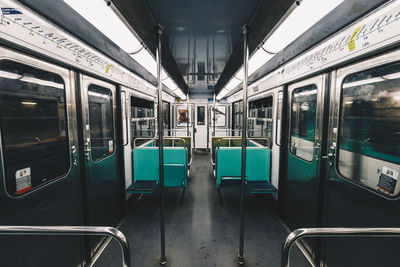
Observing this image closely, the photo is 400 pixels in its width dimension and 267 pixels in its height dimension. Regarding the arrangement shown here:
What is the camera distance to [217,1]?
5.34 feet

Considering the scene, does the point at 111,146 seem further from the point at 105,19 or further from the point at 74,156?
the point at 105,19

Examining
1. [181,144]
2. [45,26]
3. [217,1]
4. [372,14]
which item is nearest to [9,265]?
[45,26]

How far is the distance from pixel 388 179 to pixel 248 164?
2.12 meters

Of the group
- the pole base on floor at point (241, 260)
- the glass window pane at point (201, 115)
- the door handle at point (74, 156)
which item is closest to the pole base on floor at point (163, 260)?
the pole base on floor at point (241, 260)

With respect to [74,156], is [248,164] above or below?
below

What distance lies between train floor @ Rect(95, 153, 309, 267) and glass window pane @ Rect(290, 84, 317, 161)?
1298mm

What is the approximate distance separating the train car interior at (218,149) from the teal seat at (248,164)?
3 cm

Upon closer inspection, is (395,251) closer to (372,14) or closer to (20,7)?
(372,14)

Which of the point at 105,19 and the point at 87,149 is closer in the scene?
the point at 105,19

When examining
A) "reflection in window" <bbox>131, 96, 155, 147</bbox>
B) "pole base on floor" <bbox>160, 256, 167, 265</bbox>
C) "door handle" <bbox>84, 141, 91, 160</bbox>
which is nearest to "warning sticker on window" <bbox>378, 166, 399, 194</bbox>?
"pole base on floor" <bbox>160, 256, 167, 265</bbox>

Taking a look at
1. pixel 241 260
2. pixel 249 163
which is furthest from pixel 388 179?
pixel 249 163

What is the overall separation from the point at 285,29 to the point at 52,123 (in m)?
2.24

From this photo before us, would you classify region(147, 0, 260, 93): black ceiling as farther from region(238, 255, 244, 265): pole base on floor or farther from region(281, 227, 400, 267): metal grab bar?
region(238, 255, 244, 265): pole base on floor

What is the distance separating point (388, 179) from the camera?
4.43 ft
